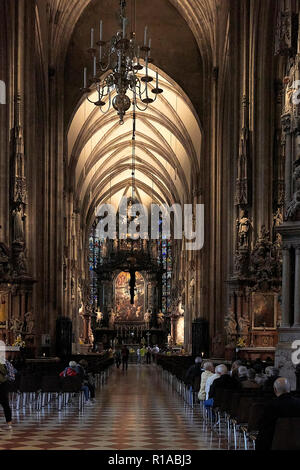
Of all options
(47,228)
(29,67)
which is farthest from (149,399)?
(47,228)

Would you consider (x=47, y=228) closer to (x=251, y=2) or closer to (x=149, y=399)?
(x=251, y=2)

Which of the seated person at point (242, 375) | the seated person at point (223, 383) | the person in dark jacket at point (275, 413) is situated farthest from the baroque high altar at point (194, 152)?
the person in dark jacket at point (275, 413)

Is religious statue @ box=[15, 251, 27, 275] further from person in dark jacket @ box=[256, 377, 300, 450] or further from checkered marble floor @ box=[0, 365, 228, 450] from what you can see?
person in dark jacket @ box=[256, 377, 300, 450]

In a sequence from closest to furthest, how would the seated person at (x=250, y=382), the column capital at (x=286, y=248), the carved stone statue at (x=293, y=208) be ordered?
1. the seated person at (x=250, y=382)
2. the carved stone statue at (x=293, y=208)
3. the column capital at (x=286, y=248)

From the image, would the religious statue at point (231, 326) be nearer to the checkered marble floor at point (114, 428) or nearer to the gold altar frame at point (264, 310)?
the gold altar frame at point (264, 310)

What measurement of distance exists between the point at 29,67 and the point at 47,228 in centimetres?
1101

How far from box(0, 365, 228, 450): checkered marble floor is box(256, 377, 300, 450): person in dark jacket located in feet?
12.4

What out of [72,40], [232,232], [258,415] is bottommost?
[258,415]

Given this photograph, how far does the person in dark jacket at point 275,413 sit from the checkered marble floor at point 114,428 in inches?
149

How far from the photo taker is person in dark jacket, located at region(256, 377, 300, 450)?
19.9ft

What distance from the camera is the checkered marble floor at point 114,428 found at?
10.0 m

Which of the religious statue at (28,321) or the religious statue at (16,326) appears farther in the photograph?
the religious statue at (28,321)

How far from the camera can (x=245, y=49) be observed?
25594 millimetres

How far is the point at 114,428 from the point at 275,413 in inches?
244
